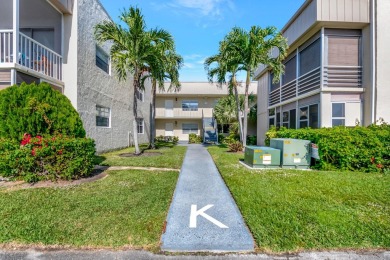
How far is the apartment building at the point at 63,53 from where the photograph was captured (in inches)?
A: 305

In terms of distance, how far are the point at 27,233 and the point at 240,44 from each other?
Answer: 11235mm

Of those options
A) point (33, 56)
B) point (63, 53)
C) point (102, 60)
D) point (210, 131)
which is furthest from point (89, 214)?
point (210, 131)

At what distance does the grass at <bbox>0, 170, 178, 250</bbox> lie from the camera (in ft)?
9.80

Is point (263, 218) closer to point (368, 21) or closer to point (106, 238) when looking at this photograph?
→ point (106, 238)

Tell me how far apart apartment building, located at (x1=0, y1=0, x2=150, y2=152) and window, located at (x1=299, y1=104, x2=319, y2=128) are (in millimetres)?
11490

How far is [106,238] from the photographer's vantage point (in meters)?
3.00

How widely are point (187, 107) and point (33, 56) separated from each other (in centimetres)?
1860

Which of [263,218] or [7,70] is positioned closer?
[263,218]

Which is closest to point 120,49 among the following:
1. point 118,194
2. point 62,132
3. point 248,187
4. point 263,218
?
point 62,132

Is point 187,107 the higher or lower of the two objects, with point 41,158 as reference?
higher

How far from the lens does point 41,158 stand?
547 centimetres

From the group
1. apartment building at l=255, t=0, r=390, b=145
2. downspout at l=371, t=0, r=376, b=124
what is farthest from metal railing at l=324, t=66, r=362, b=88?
downspout at l=371, t=0, r=376, b=124

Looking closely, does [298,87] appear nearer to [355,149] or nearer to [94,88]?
[355,149]

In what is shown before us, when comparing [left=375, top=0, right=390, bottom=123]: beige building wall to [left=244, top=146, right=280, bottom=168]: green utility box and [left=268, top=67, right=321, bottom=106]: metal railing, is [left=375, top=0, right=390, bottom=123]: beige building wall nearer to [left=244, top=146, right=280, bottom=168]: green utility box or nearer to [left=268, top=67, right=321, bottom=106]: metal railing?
[left=268, top=67, right=321, bottom=106]: metal railing
